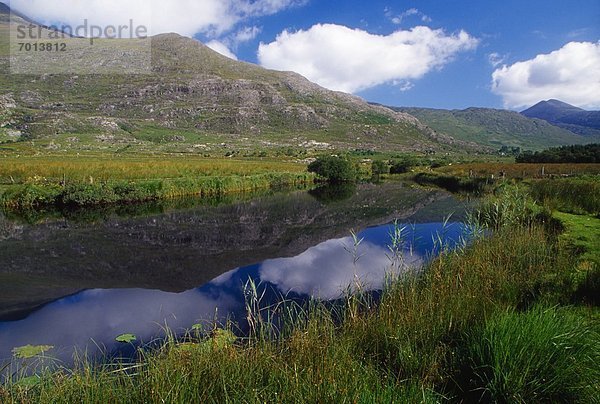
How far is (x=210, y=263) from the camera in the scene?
54.0ft

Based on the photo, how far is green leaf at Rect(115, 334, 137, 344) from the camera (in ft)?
28.6

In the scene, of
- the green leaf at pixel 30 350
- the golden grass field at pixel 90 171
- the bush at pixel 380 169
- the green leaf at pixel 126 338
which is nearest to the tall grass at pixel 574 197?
the green leaf at pixel 126 338

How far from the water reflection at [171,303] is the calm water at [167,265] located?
36mm

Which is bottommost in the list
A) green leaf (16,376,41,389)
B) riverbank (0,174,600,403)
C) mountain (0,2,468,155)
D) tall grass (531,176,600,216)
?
green leaf (16,376,41,389)

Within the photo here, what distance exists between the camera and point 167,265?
637 inches

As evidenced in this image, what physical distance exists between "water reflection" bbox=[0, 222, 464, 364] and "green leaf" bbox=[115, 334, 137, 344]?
155 millimetres

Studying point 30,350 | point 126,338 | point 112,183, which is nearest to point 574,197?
point 126,338

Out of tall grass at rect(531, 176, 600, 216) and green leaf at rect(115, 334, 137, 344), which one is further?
tall grass at rect(531, 176, 600, 216)

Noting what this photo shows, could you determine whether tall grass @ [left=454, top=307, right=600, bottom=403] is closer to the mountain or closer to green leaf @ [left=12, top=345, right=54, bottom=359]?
green leaf @ [left=12, top=345, right=54, bottom=359]

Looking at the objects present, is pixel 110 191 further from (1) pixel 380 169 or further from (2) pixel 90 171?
(1) pixel 380 169

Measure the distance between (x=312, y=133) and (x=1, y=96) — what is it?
119937 millimetres

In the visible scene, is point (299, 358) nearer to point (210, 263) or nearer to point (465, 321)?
point (465, 321)

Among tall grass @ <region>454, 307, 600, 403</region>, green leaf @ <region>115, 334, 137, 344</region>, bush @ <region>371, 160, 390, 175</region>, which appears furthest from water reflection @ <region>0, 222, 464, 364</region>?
bush @ <region>371, 160, 390, 175</region>

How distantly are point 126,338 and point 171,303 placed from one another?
9.06 ft
